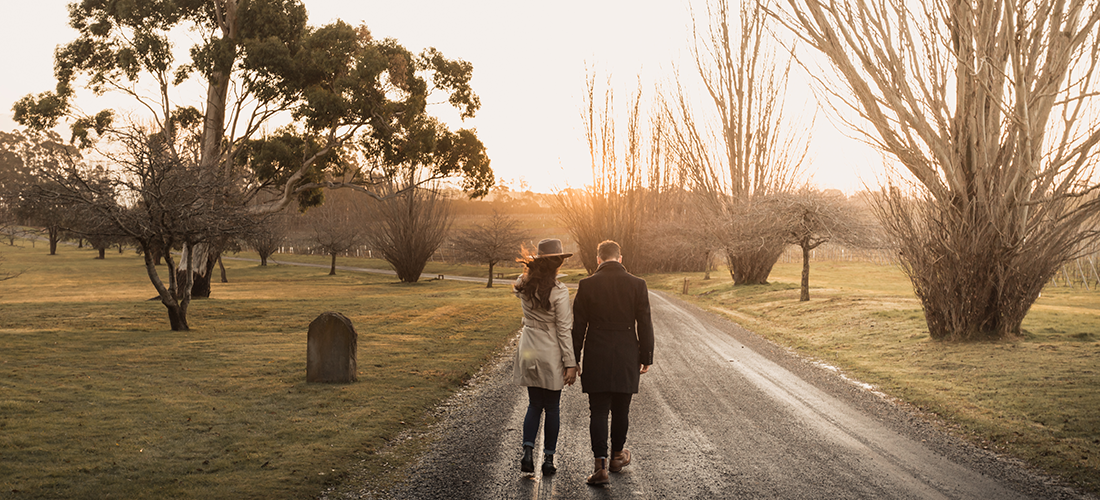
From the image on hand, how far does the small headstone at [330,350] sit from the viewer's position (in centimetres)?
953

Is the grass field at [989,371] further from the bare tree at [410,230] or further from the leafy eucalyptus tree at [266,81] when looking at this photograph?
the bare tree at [410,230]

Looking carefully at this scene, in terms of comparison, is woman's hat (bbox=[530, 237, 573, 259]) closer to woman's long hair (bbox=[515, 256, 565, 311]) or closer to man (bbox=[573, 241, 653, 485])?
woman's long hair (bbox=[515, 256, 565, 311])

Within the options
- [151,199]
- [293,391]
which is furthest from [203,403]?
[151,199]

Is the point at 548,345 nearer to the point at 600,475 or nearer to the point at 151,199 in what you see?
the point at 600,475

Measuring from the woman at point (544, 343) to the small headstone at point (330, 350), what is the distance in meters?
5.04

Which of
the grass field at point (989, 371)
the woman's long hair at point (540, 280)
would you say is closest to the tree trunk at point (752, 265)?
the grass field at point (989, 371)

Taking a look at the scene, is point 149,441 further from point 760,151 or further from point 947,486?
point 760,151

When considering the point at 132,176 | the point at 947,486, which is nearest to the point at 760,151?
the point at 132,176

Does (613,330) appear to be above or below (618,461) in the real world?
above

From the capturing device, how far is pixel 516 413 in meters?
7.76

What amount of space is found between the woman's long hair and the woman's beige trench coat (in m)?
0.05

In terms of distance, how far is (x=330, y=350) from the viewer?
952 cm

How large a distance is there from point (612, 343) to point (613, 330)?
11 cm

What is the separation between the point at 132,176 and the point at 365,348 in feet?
28.7
